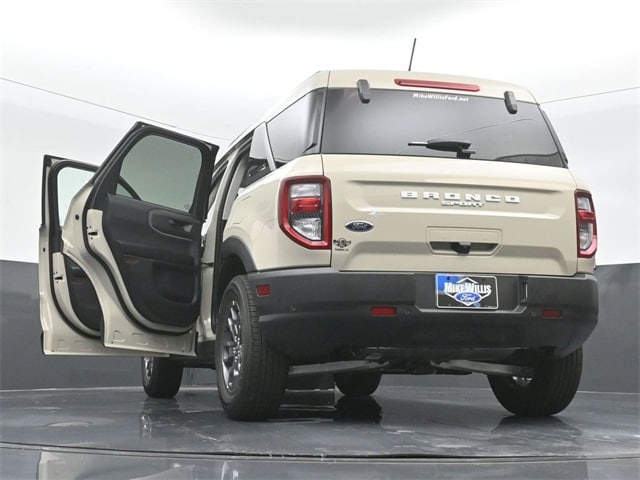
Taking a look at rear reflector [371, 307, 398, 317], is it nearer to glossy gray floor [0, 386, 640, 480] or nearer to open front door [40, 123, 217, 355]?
glossy gray floor [0, 386, 640, 480]

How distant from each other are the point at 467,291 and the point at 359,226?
651mm

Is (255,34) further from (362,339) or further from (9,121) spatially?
(362,339)

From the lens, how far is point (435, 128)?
14.0 ft

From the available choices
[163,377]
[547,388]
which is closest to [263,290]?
[547,388]

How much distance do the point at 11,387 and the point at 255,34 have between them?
4877mm

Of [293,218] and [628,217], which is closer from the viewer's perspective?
[293,218]

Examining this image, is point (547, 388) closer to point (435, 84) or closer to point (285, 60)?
point (435, 84)

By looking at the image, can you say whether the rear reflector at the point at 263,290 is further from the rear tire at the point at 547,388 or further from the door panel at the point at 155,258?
the rear tire at the point at 547,388

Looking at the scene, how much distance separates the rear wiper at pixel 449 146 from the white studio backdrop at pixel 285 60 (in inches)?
189

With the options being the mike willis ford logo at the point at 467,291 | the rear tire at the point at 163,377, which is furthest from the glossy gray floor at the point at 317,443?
the rear tire at the point at 163,377

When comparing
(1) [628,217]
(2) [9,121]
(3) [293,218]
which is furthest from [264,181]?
(1) [628,217]

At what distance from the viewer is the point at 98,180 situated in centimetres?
531

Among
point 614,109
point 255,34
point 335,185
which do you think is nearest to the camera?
point 335,185

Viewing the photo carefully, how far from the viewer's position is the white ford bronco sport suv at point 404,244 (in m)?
3.93
